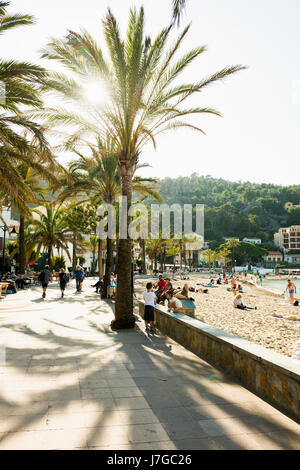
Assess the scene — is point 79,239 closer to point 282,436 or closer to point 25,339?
point 25,339

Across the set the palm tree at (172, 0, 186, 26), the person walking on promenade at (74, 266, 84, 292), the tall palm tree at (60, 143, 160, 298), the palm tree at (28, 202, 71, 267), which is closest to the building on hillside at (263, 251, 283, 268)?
the palm tree at (28, 202, 71, 267)

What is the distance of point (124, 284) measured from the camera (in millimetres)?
9586

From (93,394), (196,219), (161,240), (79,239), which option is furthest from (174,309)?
(196,219)

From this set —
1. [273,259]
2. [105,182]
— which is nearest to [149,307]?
[105,182]

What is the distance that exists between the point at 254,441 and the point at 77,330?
6049mm

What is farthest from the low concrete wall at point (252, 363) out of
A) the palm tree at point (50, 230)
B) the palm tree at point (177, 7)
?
the palm tree at point (50, 230)

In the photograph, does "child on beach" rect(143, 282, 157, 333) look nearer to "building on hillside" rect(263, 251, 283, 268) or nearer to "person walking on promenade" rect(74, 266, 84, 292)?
"person walking on promenade" rect(74, 266, 84, 292)

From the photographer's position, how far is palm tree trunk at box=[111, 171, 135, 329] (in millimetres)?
9289

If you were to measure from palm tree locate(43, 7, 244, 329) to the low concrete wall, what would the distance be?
128 inches

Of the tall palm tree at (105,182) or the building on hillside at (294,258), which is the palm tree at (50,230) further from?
the building on hillside at (294,258)

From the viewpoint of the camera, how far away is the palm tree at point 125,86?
28.4 feet

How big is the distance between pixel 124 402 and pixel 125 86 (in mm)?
7582

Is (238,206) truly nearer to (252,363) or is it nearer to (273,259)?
(273,259)

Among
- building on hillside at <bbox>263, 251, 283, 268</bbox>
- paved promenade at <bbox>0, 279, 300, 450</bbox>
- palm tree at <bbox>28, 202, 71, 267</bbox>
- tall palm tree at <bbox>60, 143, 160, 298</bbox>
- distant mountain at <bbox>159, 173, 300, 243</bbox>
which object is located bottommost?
building on hillside at <bbox>263, 251, 283, 268</bbox>
